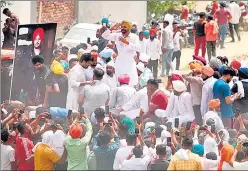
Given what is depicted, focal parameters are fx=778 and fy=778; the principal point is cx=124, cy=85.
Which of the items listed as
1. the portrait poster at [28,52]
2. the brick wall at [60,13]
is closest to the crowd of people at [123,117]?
the portrait poster at [28,52]

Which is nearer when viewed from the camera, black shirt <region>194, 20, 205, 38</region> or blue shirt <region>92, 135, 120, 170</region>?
blue shirt <region>92, 135, 120, 170</region>

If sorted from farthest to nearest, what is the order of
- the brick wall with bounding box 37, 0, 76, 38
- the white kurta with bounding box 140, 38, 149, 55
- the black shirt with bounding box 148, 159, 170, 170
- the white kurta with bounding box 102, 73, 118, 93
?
the brick wall with bounding box 37, 0, 76, 38 < the white kurta with bounding box 140, 38, 149, 55 < the white kurta with bounding box 102, 73, 118, 93 < the black shirt with bounding box 148, 159, 170, 170

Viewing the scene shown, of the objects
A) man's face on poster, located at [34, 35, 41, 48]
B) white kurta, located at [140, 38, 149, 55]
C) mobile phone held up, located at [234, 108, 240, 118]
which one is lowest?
mobile phone held up, located at [234, 108, 240, 118]

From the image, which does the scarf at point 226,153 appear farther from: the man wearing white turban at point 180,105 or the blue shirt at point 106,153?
the man wearing white turban at point 180,105

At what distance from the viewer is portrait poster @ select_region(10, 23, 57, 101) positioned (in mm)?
11812

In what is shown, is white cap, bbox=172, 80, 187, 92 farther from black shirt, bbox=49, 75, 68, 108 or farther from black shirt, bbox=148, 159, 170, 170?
black shirt, bbox=148, 159, 170, 170

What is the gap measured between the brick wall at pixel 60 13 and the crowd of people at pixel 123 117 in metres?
7.16

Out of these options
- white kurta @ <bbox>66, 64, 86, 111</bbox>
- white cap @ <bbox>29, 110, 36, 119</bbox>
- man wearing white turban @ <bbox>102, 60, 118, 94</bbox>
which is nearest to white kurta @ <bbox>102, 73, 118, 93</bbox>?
man wearing white turban @ <bbox>102, 60, 118, 94</bbox>

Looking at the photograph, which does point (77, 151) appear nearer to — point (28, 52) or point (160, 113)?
point (160, 113)

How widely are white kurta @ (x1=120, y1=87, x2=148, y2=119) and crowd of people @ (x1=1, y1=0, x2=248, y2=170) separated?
0.01m

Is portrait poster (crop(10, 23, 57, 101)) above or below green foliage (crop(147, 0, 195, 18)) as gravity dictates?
below

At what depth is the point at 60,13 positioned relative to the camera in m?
21.4

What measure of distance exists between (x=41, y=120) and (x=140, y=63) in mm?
3712

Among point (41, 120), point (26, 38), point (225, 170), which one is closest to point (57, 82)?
point (26, 38)
